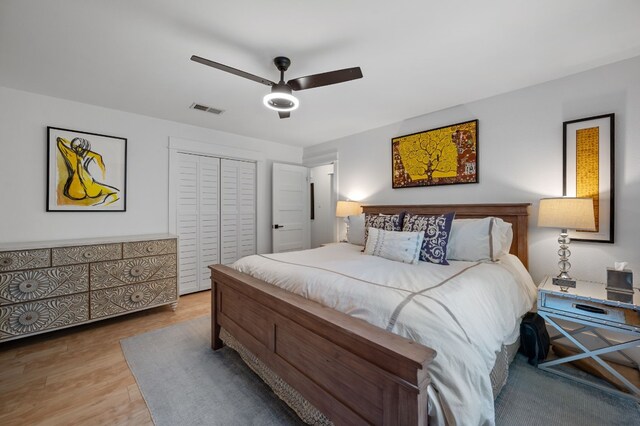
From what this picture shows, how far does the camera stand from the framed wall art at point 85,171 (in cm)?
280

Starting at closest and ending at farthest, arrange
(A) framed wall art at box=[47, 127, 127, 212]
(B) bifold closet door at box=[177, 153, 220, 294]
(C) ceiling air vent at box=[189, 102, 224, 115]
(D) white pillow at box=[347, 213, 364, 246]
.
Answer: (A) framed wall art at box=[47, 127, 127, 212] < (C) ceiling air vent at box=[189, 102, 224, 115] < (D) white pillow at box=[347, 213, 364, 246] < (B) bifold closet door at box=[177, 153, 220, 294]

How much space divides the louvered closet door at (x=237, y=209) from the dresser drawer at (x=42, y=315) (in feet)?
5.65

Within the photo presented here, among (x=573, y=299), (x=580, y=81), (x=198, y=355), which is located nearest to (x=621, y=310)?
(x=573, y=299)

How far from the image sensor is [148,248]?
2.94 meters

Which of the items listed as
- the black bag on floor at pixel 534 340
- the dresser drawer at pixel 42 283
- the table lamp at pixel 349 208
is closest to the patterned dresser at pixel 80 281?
the dresser drawer at pixel 42 283

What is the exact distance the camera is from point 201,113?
326cm

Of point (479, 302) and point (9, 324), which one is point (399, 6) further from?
point (9, 324)

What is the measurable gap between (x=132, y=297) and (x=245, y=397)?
6.37 ft

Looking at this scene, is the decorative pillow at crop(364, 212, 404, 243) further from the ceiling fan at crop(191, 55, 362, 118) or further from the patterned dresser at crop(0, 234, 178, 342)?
the patterned dresser at crop(0, 234, 178, 342)

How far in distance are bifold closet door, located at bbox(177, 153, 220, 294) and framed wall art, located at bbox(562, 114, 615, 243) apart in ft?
13.4

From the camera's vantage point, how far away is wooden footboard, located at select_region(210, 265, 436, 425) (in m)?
0.96

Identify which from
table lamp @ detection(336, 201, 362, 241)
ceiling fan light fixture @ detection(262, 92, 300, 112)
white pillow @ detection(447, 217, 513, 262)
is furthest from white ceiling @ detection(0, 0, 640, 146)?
table lamp @ detection(336, 201, 362, 241)

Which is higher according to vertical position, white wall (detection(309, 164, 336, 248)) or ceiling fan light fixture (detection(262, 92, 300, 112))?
ceiling fan light fixture (detection(262, 92, 300, 112))

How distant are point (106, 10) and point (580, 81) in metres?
3.59
